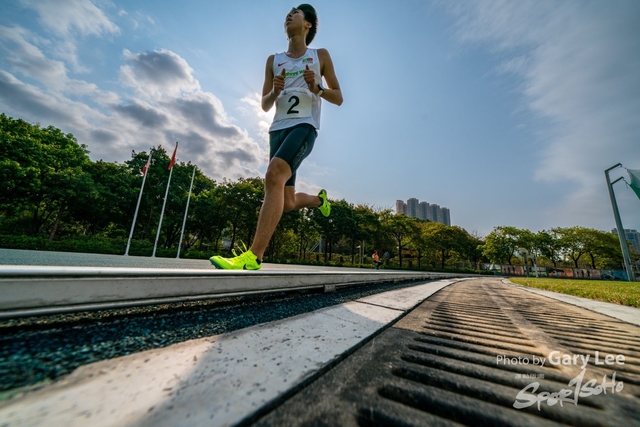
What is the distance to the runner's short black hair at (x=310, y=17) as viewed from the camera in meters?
2.81

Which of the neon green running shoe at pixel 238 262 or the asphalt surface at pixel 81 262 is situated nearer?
the neon green running shoe at pixel 238 262

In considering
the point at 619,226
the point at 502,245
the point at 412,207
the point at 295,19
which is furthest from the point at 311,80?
the point at 412,207

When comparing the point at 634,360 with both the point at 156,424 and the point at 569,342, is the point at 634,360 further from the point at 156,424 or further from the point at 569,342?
the point at 156,424

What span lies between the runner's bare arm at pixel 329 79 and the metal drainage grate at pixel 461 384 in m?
2.31

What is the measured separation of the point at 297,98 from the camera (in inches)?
94.7

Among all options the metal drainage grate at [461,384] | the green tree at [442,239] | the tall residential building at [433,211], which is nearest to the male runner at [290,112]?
the metal drainage grate at [461,384]

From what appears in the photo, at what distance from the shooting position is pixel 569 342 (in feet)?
3.61

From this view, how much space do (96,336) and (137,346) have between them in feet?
0.50

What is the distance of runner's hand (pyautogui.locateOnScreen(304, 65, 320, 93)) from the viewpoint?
2.29 metres

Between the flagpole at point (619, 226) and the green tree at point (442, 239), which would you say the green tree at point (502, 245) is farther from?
the flagpole at point (619, 226)

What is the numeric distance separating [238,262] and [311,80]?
1783mm

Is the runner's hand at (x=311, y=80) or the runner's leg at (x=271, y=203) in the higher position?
the runner's hand at (x=311, y=80)

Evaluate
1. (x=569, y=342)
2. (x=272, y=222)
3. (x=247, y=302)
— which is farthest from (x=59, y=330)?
(x=569, y=342)

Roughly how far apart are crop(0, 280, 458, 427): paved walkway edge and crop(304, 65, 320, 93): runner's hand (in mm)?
2237
